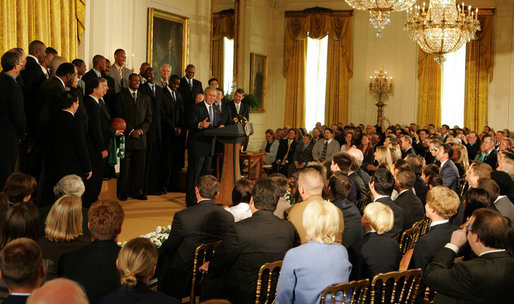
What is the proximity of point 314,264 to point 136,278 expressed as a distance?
3.70ft

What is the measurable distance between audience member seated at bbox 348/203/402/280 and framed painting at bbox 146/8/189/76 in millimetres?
9032

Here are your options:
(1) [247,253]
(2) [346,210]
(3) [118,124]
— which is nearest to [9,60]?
(3) [118,124]

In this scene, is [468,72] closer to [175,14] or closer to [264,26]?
[264,26]

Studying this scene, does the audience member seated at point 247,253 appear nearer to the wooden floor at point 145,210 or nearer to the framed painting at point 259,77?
the wooden floor at point 145,210

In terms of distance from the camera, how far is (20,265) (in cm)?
254

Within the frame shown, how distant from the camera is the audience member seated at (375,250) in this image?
394cm

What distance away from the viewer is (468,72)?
18.4 m

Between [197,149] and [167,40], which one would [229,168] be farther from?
[167,40]

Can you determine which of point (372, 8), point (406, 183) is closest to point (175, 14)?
point (372, 8)

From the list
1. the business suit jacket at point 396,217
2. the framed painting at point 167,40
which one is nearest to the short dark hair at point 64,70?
the business suit jacket at point 396,217

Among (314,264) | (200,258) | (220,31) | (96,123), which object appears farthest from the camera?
(220,31)

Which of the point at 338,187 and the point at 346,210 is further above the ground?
the point at 338,187

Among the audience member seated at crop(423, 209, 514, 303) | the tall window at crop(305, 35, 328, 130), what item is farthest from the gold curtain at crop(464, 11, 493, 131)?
the audience member seated at crop(423, 209, 514, 303)

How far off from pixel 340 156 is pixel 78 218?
3.69m
